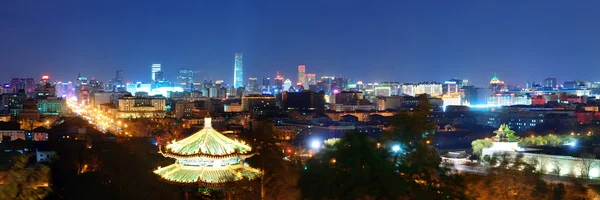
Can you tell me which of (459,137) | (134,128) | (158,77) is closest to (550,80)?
(158,77)

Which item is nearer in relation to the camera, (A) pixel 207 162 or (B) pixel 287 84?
(A) pixel 207 162

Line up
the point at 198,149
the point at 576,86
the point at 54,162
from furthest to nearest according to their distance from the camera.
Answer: the point at 576,86 → the point at 54,162 → the point at 198,149

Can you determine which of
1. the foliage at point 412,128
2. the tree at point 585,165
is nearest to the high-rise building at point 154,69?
the tree at point 585,165

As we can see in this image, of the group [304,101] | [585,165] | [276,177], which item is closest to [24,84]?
[304,101]

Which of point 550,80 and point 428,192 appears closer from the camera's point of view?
point 428,192

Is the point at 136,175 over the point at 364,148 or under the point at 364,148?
under

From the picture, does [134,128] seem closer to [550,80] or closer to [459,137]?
[459,137]

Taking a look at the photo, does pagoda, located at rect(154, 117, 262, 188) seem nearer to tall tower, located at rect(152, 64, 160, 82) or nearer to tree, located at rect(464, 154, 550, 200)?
tree, located at rect(464, 154, 550, 200)

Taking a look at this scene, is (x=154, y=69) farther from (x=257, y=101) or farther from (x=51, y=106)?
(x=51, y=106)
